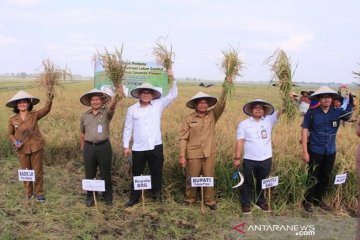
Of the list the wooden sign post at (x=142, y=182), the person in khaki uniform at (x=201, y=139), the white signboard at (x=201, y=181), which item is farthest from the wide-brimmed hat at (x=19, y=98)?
the white signboard at (x=201, y=181)

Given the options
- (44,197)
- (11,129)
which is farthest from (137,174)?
(11,129)

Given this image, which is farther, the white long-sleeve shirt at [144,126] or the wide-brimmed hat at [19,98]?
the wide-brimmed hat at [19,98]

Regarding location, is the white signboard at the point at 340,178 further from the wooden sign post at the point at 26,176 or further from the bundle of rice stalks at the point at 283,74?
the wooden sign post at the point at 26,176

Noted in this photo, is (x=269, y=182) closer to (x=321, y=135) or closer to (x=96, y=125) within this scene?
(x=321, y=135)

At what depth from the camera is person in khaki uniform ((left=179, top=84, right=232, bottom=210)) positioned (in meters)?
5.20

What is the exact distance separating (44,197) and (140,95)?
2.05m

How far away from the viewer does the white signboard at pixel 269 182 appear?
5.04 m

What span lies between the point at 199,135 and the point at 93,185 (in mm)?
1556

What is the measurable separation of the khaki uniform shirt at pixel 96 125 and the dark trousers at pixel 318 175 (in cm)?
282

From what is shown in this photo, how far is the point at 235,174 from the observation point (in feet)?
17.3

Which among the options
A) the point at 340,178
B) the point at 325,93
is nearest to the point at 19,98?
the point at 325,93

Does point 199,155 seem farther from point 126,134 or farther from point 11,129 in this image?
point 11,129

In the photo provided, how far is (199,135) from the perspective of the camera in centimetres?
523

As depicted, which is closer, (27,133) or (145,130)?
(145,130)
